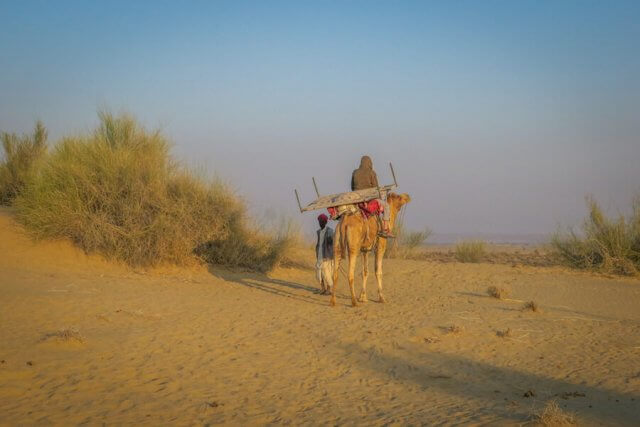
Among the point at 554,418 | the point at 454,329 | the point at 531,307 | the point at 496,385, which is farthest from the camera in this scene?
the point at 531,307

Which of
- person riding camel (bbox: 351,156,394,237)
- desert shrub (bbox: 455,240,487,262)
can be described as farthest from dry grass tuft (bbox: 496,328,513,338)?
desert shrub (bbox: 455,240,487,262)

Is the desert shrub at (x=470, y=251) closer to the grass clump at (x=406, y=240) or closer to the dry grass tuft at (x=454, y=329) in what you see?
the grass clump at (x=406, y=240)

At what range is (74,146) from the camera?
1723 centimetres

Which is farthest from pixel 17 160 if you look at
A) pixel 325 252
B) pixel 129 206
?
pixel 325 252

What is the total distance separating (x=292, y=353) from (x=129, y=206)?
8956 mm

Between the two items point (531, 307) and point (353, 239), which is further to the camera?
point (531, 307)

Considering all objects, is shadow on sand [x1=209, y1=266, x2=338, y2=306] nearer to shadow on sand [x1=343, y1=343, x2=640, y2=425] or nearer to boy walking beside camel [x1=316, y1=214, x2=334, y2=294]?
boy walking beside camel [x1=316, y1=214, x2=334, y2=294]

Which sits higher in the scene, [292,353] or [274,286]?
[274,286]

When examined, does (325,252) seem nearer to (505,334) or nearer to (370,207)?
(370,207)

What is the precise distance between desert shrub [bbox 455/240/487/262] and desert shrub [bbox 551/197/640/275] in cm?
517

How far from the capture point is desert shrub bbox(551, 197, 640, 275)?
1800 centimetres

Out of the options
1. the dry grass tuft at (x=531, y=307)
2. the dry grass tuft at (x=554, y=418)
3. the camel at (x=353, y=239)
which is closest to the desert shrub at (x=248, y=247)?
the camel at (x=353, y=239)

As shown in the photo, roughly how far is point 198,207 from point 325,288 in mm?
5075

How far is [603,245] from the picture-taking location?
18.2 meters
